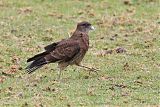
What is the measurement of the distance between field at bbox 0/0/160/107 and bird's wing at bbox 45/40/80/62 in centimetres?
38

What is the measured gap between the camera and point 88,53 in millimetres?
14805

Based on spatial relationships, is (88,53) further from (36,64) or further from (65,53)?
(36,64)

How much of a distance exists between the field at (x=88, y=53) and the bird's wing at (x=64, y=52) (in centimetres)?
38

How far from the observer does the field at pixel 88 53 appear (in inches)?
428

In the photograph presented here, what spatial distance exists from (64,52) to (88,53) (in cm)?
243

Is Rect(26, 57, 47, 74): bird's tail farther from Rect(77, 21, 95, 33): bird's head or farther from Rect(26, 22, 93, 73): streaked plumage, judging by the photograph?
Rect(77, 21, 95, 33): bird's head

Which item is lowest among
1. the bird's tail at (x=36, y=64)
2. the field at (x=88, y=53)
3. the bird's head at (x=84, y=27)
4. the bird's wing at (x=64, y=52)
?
the field at (x=88, y=53)

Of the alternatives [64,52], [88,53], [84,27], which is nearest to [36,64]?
[64,52]

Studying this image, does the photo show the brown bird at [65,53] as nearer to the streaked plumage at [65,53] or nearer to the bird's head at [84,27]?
the streaked plumage at [65,53]

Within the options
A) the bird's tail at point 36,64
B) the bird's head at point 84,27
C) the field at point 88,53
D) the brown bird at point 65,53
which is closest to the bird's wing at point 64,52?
the brown bird at point 65,53

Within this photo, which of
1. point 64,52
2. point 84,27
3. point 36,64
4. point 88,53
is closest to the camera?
point 36,64

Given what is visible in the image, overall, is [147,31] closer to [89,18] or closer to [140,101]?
[89,18]

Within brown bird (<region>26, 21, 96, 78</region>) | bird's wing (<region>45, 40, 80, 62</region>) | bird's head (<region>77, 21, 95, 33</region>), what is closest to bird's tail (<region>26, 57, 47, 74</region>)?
brown bird (<region>26, 21, 96, 78</region>)

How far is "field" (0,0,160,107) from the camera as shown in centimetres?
1086
